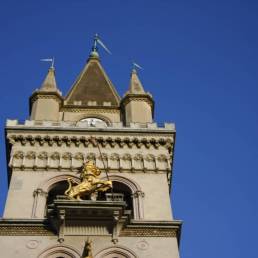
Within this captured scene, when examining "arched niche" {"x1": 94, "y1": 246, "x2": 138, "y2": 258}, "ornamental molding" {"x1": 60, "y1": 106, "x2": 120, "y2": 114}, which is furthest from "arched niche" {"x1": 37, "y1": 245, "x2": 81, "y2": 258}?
"ornamental molding" {"x1": 60, "y1": 106, "x2": 120, "y2": 114}

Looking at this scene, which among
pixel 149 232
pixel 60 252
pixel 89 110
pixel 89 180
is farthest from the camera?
pixel 89 110

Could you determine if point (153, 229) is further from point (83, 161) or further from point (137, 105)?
point (137, 105)

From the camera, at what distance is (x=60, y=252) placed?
29797 millimetres

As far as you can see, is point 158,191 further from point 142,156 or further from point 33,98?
point 33,98

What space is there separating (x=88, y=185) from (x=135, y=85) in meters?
12.1

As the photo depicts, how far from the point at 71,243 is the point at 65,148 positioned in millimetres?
7440

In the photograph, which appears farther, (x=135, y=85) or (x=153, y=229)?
(x=135, y=85)

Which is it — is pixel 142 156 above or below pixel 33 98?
below

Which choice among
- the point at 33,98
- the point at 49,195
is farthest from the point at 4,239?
the point at 33,98

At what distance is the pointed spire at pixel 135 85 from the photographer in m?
42.5

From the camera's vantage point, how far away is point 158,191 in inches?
1347

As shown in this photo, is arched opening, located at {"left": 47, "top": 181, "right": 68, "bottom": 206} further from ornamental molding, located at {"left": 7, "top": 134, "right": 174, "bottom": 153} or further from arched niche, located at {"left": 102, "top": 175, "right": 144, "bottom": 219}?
ornamental molding, located at {"left": 7, "top": 134, "right": 174, "bottom": 153}

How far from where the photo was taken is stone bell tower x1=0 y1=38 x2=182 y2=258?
30.4 meters

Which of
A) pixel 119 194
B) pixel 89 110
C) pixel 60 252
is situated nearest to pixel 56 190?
pixel 119 194
